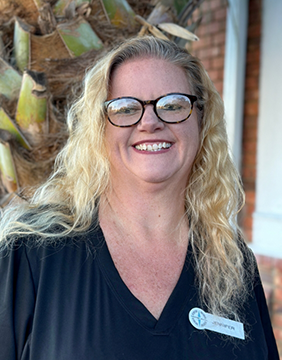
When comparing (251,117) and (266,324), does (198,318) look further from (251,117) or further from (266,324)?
(251,117)

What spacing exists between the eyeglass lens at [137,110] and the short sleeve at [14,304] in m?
0.65

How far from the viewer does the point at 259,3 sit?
3.31 m

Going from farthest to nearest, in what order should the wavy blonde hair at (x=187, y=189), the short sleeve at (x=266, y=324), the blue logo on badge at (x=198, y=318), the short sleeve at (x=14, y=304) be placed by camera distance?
the short sleeve at (x=266, y=324) → the wavy blonde hair at (x=187, y=189) → the blue logo on badge at (x=198, y=318) → the short sleeve at (x=14, y=304)

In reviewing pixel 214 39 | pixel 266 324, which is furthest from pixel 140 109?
pixel 214 39

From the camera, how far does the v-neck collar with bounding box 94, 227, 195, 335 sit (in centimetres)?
114

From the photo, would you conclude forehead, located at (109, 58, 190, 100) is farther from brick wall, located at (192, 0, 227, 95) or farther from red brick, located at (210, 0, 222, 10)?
red brick, located at (210, 0, 222, 10)

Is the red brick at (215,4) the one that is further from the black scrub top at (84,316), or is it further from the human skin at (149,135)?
the black scrub top at (84,316)

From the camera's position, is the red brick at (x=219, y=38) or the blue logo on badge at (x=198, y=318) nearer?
the blue logo on badge at (x=198, y=318)

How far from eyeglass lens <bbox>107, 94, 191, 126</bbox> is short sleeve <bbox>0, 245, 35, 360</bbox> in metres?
0.65

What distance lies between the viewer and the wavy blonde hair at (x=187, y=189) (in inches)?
52.6

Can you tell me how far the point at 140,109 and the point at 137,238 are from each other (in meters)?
0.53

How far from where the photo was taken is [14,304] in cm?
108

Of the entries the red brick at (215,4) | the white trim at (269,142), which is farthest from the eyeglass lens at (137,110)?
the red brick at (215,4)

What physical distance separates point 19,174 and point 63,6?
0.84 m
